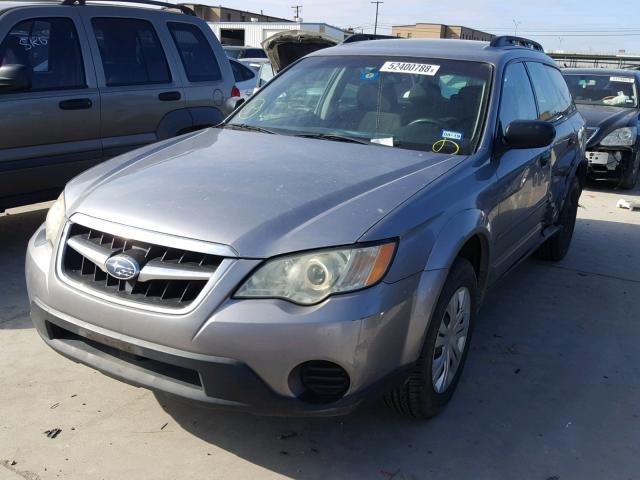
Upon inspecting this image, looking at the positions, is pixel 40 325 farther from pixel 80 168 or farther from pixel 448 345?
pixel 80 168

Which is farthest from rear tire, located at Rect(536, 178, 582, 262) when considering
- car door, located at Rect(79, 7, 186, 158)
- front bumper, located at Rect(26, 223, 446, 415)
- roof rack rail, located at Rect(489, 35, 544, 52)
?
car door, located at Rect(79, 7, 186, 158)

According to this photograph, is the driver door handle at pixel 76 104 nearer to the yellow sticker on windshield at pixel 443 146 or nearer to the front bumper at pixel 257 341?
the front bumper at pixel 257 341

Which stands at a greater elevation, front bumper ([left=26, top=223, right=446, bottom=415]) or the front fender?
the front fender

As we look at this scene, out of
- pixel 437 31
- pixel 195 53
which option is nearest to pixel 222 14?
pixel 437 31

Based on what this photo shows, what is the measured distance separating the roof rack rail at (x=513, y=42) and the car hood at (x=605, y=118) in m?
3.85

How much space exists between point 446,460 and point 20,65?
3.93m

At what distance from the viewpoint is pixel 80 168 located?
5145 mm

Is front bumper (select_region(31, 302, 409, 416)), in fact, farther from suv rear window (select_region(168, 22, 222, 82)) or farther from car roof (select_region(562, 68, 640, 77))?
car roof (select_region(562, 68, 640, 77))

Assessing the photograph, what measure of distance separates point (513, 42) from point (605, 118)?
4989 millimetres

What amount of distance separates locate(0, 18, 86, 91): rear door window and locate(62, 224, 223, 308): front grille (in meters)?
2.73

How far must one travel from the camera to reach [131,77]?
5.48m

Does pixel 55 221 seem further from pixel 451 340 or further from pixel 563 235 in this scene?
pixel 563 235

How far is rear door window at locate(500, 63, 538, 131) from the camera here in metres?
3.64

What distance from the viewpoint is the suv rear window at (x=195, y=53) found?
5957 mm
